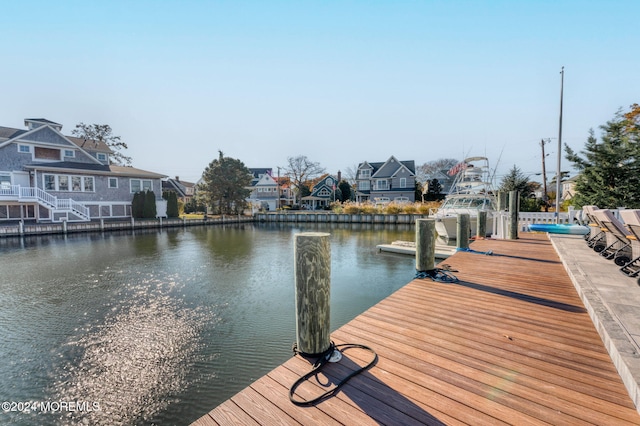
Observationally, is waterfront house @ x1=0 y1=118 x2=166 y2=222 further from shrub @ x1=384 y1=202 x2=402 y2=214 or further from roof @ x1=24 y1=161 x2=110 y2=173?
shrub @ x1=384 y1=202 x2=402 y2=214

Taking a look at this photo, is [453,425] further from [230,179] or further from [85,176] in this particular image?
[230,179]

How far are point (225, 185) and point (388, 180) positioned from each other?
2053cm

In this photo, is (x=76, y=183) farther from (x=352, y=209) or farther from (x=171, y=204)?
(x=352, y=209)

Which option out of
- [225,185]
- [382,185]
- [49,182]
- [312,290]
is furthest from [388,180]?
[312,290]

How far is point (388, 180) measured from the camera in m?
40.9

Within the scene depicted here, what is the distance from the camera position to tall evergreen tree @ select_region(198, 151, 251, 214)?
33.7 metres

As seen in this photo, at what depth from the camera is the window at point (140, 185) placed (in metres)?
28.7

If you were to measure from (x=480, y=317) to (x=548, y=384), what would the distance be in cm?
141

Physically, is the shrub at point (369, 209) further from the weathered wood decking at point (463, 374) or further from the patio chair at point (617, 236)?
the weathered wood decking at point (463, 374)

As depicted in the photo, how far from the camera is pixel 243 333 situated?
5465 millimetres

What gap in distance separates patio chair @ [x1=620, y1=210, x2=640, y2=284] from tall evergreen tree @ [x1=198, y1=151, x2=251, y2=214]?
32826 millimetres

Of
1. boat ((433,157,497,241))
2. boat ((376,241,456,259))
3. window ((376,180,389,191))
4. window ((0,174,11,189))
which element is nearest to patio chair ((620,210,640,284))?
boat ((376,241,456,259))

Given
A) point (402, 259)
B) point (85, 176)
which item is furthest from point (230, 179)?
point (402, 259)

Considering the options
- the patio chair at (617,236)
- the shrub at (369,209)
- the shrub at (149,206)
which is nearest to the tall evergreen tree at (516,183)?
the shrub at (369,209)
